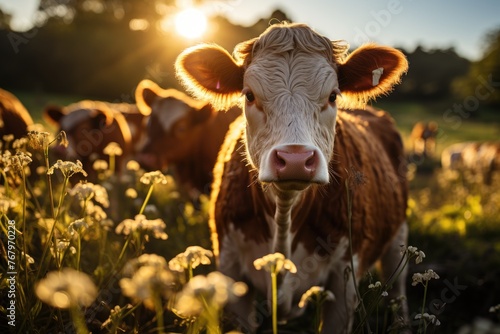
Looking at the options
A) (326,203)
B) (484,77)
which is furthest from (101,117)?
(484,77)

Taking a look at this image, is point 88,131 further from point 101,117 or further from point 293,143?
point 293,143

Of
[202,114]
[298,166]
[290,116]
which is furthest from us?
[202,114]

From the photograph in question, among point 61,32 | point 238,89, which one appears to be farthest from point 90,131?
point 61,32

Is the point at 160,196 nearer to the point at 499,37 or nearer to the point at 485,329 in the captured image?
the point at 485,329

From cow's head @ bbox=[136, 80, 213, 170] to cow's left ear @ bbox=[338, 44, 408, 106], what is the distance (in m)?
3.66

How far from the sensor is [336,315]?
9.52ft

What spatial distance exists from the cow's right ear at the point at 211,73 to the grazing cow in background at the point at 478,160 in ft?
44.8

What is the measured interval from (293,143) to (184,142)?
4.74m

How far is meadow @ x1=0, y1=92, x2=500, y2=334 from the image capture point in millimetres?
1167

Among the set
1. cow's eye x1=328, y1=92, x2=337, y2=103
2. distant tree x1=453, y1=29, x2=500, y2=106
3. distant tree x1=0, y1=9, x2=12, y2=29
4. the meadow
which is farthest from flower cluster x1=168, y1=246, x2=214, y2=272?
distant tree x1=453, y1=29, x2=500, y2=106

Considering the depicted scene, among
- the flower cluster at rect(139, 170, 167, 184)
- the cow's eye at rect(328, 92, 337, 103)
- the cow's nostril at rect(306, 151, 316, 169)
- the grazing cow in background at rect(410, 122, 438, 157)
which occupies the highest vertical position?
the cow's eye at rect(328, 92, 337, 103)

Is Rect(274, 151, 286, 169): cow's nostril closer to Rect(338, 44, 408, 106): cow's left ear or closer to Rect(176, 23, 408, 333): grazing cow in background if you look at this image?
Rect(176, 23, 408, 333): grazing cow in background

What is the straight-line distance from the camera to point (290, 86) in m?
2.43

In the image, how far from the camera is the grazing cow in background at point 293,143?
7.95 ft
